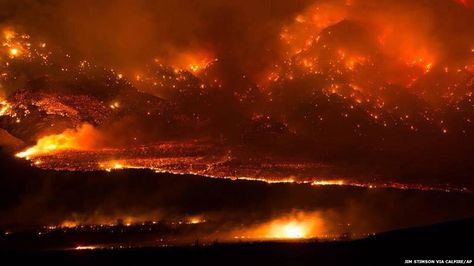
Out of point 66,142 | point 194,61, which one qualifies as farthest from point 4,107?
point 194,61

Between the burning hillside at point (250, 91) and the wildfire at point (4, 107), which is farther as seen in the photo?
the wildfire at point (4, 107)

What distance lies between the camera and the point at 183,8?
19.8m

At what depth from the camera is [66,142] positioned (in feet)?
41.8

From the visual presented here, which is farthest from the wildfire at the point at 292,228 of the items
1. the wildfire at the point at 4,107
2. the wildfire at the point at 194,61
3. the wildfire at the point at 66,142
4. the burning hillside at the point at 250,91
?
the wildfire at the point at 194,61

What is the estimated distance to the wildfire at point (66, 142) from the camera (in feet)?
38.6

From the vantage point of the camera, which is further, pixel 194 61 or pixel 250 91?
pixel 194 61

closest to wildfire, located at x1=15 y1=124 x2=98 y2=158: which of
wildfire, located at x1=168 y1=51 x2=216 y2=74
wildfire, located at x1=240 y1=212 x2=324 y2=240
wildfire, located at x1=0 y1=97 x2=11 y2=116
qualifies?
wildfire, located at x1=0 y1=97 x2=11 y2=116

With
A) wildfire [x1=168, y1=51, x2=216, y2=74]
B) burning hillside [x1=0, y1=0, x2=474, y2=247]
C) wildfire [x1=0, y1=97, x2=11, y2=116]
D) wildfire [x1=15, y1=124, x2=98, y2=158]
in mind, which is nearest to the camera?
burning hillside [x1=0, y1=0, x2=474, y2=247]

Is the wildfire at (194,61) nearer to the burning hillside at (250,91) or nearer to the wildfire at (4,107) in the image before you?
the burning hillside at (250,91)

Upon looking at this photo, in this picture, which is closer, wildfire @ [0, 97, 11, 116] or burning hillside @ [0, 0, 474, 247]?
burning hillside @ [0, 0, 474, 247]

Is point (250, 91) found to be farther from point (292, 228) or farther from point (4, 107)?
point (292, 228)

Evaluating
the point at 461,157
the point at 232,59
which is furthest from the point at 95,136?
the point at 461,157

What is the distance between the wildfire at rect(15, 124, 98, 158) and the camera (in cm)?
1176

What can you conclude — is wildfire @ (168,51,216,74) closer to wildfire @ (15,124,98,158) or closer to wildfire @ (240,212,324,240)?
wildfire @ (15,124,98,158)
